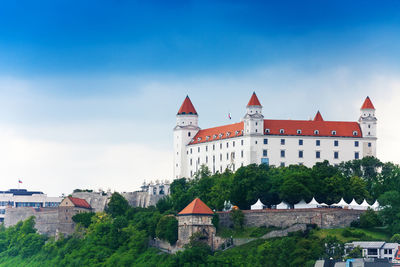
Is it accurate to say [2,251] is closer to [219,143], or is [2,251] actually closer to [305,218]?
[219,143]

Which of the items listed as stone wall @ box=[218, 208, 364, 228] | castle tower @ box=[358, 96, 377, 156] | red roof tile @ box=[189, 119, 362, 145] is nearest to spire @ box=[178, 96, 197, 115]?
red roof tile @ box=[189, 119, 362, 145]

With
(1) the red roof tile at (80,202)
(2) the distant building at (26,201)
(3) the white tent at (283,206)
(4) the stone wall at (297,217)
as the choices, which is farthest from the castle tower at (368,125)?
(2) the distant building at (26,201)

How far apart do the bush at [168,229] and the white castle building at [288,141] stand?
19.6m

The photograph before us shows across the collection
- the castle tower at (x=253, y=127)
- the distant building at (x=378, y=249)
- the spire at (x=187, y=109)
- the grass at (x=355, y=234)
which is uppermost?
the spire at (x=187, y=109)

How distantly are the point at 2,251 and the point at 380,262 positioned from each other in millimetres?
54573

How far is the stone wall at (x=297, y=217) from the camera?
86750 mm

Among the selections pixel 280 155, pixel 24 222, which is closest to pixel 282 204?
pixel 280 155

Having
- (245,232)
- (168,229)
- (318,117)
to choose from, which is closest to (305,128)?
(318,117)

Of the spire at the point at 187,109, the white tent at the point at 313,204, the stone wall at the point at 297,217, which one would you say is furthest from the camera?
the spire at the point at 187,109

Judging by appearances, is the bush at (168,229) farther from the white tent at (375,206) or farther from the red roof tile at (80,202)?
the red roof tile at (80,202)

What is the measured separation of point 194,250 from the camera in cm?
8506

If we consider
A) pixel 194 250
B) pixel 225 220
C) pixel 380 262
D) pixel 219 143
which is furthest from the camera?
pixel 219 143

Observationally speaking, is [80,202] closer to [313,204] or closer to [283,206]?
[283,206]

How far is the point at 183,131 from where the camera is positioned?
401ft
